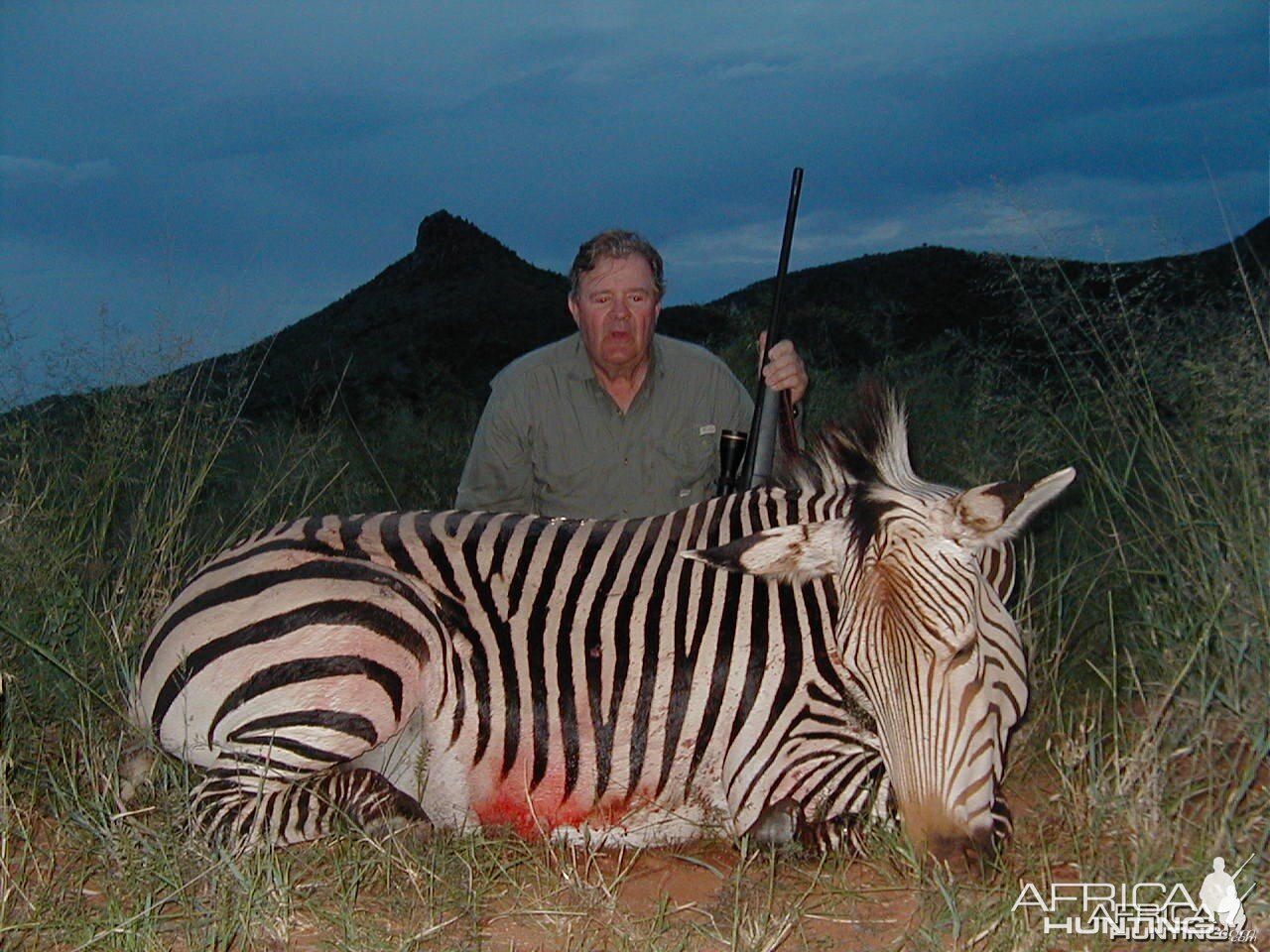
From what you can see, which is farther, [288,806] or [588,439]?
[588,439]

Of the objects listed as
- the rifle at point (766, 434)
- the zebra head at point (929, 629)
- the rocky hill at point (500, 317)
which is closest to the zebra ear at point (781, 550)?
the zebra head at point (929, 629)

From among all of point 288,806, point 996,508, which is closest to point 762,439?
point 996,508

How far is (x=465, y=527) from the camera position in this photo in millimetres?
3561

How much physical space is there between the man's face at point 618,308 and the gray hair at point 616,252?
3 centimetres

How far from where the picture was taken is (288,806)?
10.3 feet

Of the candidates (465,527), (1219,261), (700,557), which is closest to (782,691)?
(700,557)

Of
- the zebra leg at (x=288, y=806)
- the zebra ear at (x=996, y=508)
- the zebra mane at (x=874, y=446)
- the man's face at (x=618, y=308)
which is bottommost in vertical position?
the zebra leg at (x=288, y=806)

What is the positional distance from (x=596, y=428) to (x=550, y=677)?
5.90ft

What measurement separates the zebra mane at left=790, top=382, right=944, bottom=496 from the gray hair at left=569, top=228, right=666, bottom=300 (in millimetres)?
1712

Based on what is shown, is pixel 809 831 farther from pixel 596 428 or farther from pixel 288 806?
pixel 596 428

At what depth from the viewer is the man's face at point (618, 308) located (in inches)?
187

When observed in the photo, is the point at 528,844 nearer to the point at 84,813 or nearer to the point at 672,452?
the point at 84,813

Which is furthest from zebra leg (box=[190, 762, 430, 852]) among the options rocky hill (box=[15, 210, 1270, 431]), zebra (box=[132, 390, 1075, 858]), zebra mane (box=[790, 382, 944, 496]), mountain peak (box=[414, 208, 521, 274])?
mountain peak (box=[414, 208, 521, 274])

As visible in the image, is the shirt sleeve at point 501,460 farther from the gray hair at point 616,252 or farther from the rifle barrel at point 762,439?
the rifle barrel at point 762,439
